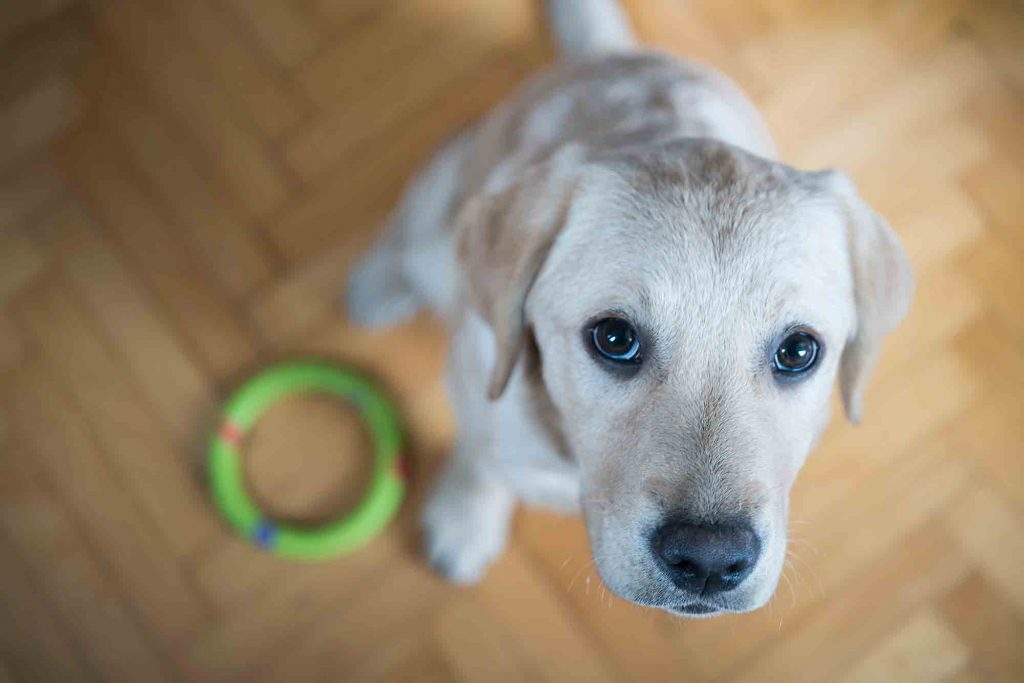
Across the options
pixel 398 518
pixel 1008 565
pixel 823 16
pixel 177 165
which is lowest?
pixel 1008 565

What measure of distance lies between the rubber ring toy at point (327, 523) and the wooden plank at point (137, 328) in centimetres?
13

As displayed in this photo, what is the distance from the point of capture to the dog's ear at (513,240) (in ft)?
5.23

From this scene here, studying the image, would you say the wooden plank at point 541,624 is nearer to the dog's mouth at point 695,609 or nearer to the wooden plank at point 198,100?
the dog's mouth at point 695,609

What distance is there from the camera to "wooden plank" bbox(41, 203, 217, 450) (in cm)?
266

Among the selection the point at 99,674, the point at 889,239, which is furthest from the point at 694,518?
the point at 99,674

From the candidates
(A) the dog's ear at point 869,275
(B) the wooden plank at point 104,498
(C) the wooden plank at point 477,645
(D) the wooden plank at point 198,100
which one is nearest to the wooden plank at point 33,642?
(B) the wooden plank at point 104,498

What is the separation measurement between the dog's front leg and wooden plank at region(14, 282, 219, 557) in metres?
0.68

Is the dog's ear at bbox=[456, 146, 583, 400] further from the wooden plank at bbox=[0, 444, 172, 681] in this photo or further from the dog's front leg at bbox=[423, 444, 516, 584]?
the wooden plank at bbox=[0, 444, 172, 681]

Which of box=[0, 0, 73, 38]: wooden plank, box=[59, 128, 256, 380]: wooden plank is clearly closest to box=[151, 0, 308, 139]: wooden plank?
box=[0, 0, 73, 38]: wooden plank

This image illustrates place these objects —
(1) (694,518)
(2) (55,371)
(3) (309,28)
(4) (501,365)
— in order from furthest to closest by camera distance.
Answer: (3) (309,28)
(2) (55,371)
(4) (501,365)
(1) (694,518)

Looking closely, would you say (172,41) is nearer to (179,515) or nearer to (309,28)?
(309,28)

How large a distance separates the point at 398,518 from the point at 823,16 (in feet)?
7.33

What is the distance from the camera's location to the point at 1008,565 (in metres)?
2.63

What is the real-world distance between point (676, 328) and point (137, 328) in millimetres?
1940
